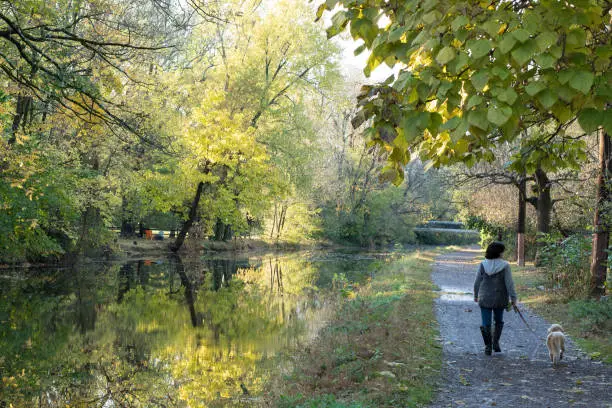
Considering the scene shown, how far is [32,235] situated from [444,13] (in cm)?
2092

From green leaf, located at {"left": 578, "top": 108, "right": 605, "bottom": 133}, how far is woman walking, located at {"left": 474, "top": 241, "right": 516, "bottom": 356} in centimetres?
559

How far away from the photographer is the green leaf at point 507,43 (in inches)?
112

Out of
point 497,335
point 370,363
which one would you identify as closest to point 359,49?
point 370,363

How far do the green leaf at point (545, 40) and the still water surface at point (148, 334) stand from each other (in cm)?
641

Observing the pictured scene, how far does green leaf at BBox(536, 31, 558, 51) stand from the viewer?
112 inches

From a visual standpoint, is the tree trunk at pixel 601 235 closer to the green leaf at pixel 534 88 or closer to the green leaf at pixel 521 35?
the green leaf at pixel 534 88

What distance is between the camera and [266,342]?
449 inches

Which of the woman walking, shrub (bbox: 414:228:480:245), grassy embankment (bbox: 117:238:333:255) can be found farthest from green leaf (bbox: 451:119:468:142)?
shrub (bbox: 414:228:480:245)

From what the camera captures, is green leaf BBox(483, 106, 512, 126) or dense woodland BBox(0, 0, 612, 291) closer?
green leaf BBox(483, 106, 512, 126)

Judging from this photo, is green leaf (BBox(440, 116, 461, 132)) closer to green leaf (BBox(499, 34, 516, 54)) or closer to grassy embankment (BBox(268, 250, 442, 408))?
green leaf (BBox(499, 34, 516, 54))

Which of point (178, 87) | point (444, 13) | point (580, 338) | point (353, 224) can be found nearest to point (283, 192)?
point (178, 87)

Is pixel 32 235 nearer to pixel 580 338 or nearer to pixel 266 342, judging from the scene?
pixel 266 342

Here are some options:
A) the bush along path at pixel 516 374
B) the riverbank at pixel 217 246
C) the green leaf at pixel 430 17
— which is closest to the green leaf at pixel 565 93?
the green leaf at pixel 430 17

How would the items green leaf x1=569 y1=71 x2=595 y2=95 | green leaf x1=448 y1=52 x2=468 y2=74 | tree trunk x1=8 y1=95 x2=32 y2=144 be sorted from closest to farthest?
1. green leaf x1=569 y1=71 x2=595 y2=95
2. green leaf x1=448 y1=52 x2=468 y2=74
3. tree trunk x1=8 y1=95 x2=32 y2=144
